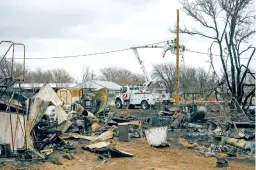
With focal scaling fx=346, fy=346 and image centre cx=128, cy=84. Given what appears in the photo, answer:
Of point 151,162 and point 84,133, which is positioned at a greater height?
point 84,133

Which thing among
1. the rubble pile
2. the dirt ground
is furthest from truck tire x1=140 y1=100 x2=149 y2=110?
the dirt ground

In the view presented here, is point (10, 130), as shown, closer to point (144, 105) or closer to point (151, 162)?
point (151, 162)

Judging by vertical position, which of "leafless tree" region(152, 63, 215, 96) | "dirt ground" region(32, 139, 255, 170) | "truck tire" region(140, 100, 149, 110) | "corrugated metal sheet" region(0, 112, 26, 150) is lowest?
"dirt ground" region(32, 139, 255, 170)

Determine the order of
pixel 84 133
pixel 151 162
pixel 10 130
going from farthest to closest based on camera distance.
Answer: pixel 84 133 → pixel 10 130 → pixel 151 162

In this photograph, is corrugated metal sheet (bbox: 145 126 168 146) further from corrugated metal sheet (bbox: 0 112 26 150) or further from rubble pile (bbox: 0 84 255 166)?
corrugated metal sheet (bbox: 0 112 26 150)

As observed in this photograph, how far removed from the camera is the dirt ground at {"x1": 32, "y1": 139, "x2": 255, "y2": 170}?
991 centimetres

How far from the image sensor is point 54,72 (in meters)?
82.9

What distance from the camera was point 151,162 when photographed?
422 inches

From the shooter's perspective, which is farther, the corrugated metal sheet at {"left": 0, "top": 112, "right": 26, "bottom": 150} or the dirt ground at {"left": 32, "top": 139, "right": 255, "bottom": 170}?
the corrugated metal sheet at {"left": 0, "top": 112, "right": 26, "bottom": 150}

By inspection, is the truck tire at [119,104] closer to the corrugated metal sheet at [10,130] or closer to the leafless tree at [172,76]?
the leafless tree at [172,76]

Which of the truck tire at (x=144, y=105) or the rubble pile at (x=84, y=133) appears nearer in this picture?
the rubble pile at (x=84, y=133)

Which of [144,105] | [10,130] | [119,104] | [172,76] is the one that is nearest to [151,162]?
[10,130]

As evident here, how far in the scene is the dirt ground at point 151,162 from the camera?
32.5ft

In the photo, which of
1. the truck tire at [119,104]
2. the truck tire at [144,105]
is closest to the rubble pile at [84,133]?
the truck tire at [144,105]
